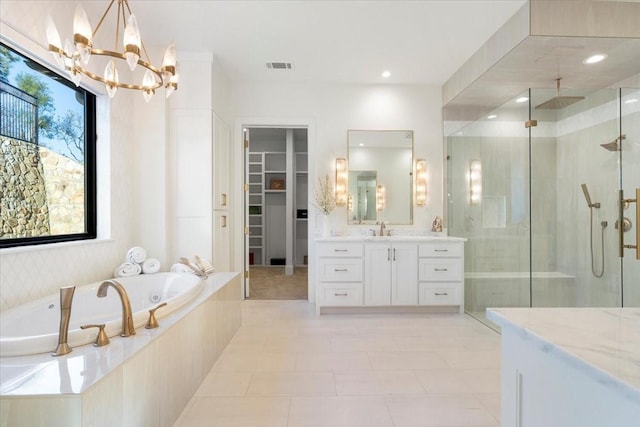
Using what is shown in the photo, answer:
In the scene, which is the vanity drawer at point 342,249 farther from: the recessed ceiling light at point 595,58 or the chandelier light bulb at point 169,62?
the recessed ceiling light at point 595,58

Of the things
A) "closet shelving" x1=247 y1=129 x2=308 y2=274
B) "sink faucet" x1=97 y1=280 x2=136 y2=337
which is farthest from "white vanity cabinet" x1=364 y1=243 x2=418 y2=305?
"closet shelving" x1=247 y1=129 x2=308 y2=274

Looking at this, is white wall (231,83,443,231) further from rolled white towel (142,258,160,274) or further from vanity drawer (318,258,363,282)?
rolled white towel (142,258,160,274)

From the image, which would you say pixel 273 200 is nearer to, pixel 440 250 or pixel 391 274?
pixel 391 274

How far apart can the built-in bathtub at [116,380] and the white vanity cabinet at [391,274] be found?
6.36ft

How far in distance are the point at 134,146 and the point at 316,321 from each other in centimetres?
261

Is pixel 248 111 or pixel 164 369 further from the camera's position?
pixel 248 111

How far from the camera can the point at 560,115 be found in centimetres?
289

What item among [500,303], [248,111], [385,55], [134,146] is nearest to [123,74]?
[134,146]

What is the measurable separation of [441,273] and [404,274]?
0.43 metres

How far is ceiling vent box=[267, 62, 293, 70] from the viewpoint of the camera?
137 inches

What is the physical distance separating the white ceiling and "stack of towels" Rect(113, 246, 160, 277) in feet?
6.62

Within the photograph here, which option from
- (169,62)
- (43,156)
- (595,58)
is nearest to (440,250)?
(595,58)

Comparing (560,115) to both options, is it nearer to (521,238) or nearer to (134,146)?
(521,238)

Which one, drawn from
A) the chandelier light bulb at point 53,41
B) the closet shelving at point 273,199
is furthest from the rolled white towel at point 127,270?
the closet shelving at point 273,199
